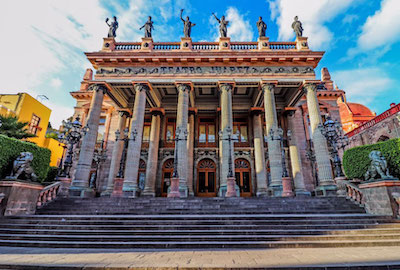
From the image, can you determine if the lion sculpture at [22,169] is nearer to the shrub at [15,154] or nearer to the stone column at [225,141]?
the shrub at [15,154]

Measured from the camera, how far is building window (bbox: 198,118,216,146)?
19.0 metres

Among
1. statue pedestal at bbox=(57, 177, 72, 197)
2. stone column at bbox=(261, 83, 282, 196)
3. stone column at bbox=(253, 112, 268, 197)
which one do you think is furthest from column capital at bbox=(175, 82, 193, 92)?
statue pedestal at bbox=(57, 177, 72, 197)

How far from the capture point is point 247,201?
33.4 ft

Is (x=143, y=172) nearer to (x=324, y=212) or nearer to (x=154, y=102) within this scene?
(x=154, y=102)

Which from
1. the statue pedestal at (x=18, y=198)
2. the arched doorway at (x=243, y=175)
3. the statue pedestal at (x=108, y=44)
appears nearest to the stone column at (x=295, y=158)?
the arched doorway at (x=243, y=175)

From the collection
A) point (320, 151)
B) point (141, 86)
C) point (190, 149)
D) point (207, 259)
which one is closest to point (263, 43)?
point (320, 151)

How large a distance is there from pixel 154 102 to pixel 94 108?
5.20 metres

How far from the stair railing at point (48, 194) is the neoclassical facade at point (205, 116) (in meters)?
1.63

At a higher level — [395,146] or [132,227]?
[395,146]

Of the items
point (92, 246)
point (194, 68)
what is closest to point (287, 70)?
point (194, 68)

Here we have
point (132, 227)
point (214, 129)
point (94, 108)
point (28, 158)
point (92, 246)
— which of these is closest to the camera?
point (92, 246)

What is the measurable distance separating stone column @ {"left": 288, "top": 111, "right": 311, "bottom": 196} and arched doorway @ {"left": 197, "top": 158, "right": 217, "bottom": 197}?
21.6 feet

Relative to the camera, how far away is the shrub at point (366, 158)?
9344 millimetres

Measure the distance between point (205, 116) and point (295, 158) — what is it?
8873mm
